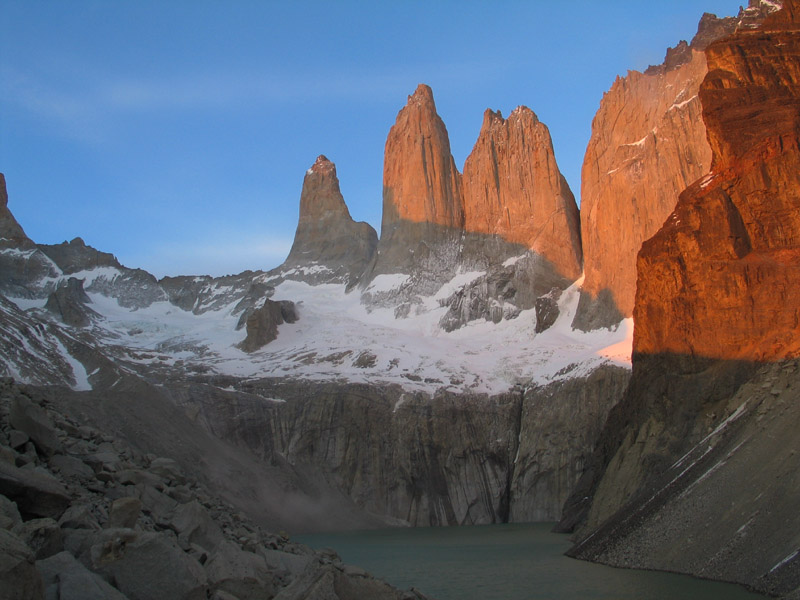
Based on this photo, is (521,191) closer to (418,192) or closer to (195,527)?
(418,192)

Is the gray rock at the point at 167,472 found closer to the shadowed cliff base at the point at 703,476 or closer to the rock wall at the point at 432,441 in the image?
the shadowed cliff base at the point at 703,476

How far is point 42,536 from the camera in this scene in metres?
10.2

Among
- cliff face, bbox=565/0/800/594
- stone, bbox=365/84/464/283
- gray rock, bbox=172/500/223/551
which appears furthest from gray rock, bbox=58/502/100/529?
stone, bbox=365/84/464/283

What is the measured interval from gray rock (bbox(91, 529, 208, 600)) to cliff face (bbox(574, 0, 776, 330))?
76051 millimetres

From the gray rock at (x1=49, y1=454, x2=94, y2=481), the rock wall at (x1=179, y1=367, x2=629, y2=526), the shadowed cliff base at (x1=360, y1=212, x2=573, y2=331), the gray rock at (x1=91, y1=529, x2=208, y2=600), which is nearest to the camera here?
the gray rock at (x1=91, y1=529, x2=208, y2=600)

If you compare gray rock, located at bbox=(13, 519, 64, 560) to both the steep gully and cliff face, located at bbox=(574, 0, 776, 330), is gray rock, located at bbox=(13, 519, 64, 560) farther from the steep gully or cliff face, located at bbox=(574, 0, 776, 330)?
cliff face, located at bbox=(574, 0, 776, 330)

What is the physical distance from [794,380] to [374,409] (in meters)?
50.1

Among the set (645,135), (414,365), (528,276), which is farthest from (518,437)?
(645,135)

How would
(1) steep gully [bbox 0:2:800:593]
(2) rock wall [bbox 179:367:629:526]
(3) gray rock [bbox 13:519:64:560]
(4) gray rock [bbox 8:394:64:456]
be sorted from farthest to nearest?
(2) rock wall [bbox 179:367:629:526]
(1) steep gully [bbox 0:2:800:593]
(4) gray rock [bbox 8:394:64:456]
(3) gray rock [bbox 13:519:64:560]

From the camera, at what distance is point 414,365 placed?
280 feet

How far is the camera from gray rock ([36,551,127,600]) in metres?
9.30

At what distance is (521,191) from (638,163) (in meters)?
25.6

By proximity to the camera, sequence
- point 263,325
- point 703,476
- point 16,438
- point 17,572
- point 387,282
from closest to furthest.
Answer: point 17,572 → point 16,438 → point 703,476 → point 263,325 → point 387,282

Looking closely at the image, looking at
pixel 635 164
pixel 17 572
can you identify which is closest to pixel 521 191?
pixel 635 164
